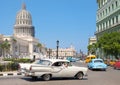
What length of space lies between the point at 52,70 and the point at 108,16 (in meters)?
50.4

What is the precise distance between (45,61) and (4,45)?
414ft

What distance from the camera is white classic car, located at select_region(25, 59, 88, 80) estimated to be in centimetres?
1962

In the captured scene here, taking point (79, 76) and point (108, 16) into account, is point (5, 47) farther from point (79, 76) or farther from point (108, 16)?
point (79, 76)

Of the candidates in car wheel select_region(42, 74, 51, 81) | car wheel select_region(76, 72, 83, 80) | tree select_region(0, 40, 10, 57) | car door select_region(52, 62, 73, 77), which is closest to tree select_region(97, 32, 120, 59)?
car wheel select_region(76, 72, 83, 80)

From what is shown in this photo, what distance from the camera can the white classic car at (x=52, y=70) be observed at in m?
19.6

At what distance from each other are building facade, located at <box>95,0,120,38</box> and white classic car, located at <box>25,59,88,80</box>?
41564 mm

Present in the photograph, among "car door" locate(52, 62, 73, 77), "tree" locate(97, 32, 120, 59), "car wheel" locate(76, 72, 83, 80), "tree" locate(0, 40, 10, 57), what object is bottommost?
"car wheel" locate(76, 72, 83, 80)

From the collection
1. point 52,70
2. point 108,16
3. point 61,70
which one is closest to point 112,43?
point 108,16

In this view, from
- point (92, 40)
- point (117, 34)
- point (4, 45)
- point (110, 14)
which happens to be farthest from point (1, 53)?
point (117, 34)

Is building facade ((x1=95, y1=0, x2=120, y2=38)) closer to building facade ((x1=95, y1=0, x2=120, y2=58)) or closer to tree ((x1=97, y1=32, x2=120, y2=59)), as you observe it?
building facade ((x1=95, y1=0, x2=120, y2=58))

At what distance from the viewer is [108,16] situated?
68938 mm

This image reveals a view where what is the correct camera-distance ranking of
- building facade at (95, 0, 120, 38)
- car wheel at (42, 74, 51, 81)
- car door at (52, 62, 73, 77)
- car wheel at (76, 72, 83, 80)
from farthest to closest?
building facade at (95, 0, 120, 38) < car wheel at (76, 72, 83, 80) < car door at (52, 62, 73, 77) < car wheel at (42, 74, 51, 81)

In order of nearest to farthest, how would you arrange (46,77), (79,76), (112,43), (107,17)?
(46,77) → (79,76) → (112,43) → (107,17)

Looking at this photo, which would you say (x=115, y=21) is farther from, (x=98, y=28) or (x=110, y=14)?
(x=98, y=28)
